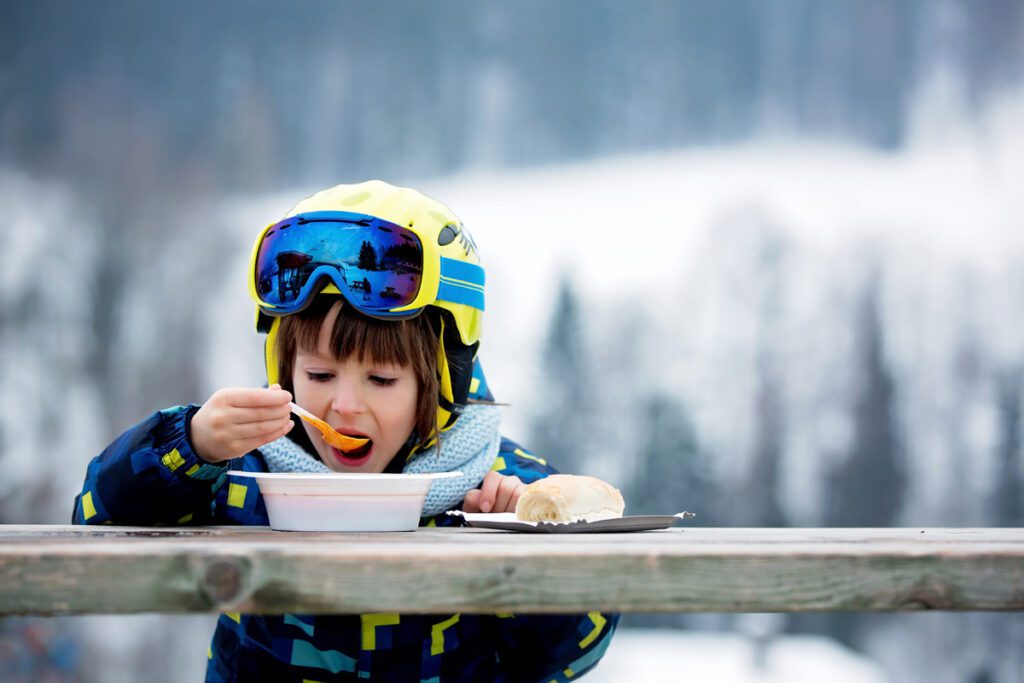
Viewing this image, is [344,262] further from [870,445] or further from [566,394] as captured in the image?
[870,445]

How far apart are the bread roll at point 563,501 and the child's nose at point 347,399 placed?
1.32ft

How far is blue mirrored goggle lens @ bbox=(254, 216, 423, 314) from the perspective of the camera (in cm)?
160

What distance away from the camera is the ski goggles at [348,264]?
1604 millimetres

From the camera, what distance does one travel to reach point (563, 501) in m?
1.30

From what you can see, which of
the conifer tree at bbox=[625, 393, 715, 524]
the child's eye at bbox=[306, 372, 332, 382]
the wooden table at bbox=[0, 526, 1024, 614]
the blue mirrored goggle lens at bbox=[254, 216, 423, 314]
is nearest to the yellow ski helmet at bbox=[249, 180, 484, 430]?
the blue mirrored goggle lens at bbox=[254, 216, 423, 314]

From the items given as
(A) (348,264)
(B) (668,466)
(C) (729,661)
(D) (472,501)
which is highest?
(A) (348,264)

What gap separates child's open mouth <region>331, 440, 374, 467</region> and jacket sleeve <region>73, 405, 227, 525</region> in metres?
0.29

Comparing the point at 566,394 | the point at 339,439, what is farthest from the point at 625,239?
the point at 339,439

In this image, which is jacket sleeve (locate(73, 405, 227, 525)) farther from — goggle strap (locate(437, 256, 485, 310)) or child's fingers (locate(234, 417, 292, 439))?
goggle strap (locate(437, 256, 485, 310))

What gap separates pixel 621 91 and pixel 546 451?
1.40 metres

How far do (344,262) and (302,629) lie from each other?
0.56m

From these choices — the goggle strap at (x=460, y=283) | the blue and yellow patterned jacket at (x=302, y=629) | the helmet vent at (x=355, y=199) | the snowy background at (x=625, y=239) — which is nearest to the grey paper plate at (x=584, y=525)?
the blue and yellow patterned jacket at (x=302, y=629)

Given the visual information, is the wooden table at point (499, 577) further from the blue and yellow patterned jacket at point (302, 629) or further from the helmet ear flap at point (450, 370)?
the helmet ear flap at point (450, 370)

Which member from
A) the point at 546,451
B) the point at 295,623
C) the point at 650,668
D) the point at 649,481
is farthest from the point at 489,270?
the point at 295,623
